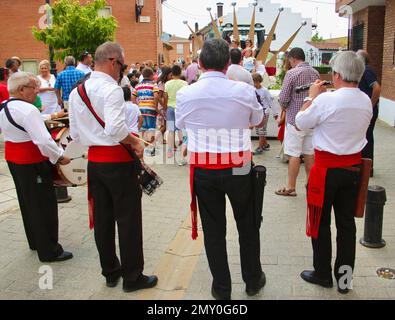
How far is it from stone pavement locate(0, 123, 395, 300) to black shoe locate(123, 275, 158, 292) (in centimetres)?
5

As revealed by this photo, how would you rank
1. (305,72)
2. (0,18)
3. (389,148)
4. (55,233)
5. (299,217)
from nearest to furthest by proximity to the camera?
(55,233), (299,217), (305,72), (389,148), (0,18)

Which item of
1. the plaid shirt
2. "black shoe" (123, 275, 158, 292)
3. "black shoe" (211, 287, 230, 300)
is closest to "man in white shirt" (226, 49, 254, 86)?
the plaid shirt

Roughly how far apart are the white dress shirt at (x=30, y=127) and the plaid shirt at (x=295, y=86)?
10.8 feet

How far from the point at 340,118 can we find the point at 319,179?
0.51 m

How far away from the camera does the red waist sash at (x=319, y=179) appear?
11.5 feet

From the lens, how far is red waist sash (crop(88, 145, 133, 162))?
3.53 m

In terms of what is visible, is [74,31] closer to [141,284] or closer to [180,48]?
[141,284]

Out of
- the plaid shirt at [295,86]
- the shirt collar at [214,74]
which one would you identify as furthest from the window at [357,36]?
the shirt collar at [214,74]

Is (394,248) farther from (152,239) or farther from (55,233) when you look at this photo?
(55,233)

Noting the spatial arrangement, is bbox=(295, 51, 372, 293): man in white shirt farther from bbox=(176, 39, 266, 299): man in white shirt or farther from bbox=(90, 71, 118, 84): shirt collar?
bbox=(90, 71, 118, 84): shirt collar

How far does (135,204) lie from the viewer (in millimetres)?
3703

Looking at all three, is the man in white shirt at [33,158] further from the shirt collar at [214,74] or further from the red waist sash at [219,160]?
the shirt collar at [214,74]

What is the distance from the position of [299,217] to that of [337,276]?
1786 mm
